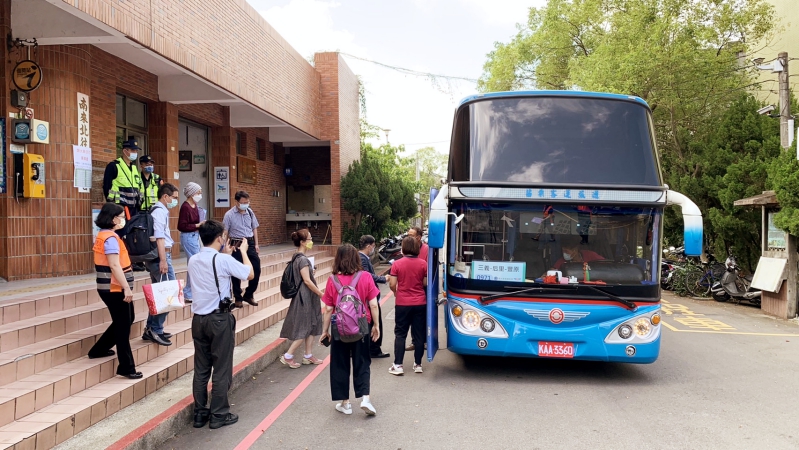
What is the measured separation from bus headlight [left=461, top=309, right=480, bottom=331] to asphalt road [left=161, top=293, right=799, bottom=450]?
0.67 metres

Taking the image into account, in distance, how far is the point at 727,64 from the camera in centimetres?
1750

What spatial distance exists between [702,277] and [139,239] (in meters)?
14.2

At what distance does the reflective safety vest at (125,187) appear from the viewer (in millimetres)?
6988

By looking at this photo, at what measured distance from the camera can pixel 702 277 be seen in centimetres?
1548

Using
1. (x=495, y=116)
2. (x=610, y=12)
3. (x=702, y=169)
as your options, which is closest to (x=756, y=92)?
(x=610, y=12)

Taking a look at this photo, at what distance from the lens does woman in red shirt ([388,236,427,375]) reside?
278 inches

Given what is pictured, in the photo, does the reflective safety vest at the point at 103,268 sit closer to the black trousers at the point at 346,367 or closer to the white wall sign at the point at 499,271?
the black trousers at the point at 346,367

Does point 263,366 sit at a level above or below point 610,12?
below

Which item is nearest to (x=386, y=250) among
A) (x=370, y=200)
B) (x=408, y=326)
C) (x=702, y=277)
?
(x=370, y=200)

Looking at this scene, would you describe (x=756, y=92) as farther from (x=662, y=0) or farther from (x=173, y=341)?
(x=173, y=341)

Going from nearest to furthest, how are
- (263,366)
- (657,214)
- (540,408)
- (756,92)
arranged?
1. (540,408)
2. (657,214)
3. (263,366)
4. (756,92)

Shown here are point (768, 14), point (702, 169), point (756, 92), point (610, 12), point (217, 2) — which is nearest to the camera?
point (217, 2)

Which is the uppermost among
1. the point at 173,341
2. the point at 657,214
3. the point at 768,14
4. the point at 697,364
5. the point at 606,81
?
the point at 768,14

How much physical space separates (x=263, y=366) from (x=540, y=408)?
11.7ft
